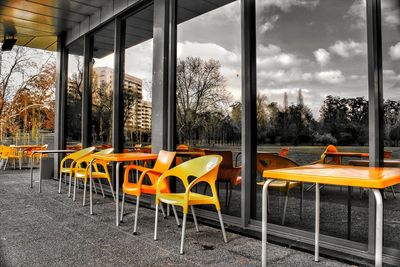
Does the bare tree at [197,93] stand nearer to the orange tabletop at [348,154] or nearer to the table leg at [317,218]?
the orange tabletop at [348,154]

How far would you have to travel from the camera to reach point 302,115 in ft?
10.5

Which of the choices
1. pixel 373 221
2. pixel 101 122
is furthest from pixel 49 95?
pixel 373 221

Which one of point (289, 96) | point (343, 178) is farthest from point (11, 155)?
point (343, 178)

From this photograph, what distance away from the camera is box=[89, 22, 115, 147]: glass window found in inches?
247

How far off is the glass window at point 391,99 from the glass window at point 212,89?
1.49 m

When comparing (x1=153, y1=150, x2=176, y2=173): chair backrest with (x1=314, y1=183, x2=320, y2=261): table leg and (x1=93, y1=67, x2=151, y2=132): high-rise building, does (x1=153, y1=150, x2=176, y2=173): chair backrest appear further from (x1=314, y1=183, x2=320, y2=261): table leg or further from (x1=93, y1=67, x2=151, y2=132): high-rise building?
(x1=314, y1=183, x2=320, y2=261): table leg

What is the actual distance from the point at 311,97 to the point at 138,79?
3.29 metres

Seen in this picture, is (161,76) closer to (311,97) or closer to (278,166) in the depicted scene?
(278,166)

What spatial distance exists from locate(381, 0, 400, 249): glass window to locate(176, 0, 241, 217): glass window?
149 centimetres

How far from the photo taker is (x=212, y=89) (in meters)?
4.15

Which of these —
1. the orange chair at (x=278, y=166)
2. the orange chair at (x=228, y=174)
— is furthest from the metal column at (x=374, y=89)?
the orange chair at (x=228, y=174)

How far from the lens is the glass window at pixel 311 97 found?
9.41 ft

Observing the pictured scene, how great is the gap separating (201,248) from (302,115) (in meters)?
1.55

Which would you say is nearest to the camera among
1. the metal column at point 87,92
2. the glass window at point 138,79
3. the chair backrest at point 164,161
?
the chair backrest at point 164,161
